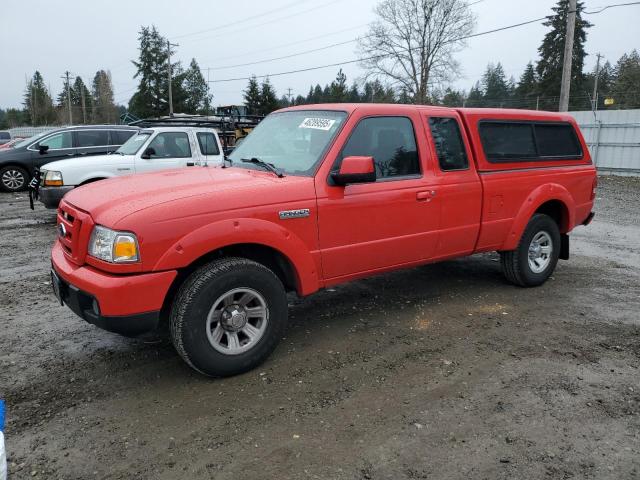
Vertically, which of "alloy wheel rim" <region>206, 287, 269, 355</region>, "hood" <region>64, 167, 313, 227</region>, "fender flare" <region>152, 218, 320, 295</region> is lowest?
"alloy wheel rim" <region>206, 287, 269, 355</region>

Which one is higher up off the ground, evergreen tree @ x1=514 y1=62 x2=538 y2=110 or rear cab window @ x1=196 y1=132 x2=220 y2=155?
evergreen tree @ x1=514 y1=62 x2=538 y2=110

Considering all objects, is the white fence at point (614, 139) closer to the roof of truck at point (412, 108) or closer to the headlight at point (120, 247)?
the roof of truck at point (412, 108)

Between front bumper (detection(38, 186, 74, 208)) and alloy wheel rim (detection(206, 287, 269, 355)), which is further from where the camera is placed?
front bumper (detection(38, 186, 74, 208))

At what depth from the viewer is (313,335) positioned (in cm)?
437

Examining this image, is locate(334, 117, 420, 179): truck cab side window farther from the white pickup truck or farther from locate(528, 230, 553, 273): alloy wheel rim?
the white pickup truck

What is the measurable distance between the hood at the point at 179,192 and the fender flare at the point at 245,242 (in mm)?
147

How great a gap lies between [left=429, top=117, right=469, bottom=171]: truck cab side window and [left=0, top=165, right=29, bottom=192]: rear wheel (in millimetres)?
13610

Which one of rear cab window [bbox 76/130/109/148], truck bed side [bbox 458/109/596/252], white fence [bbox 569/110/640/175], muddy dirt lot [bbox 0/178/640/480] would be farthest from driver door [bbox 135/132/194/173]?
white fence [bbox 569/110/640/175]

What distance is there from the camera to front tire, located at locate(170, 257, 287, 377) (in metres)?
3.29

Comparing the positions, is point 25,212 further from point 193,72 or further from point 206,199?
point 193,72

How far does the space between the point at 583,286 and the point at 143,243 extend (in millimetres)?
4986

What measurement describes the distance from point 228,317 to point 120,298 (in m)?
0.75

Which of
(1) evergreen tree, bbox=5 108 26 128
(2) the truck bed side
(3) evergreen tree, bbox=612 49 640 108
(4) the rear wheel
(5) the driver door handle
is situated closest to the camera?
(5) the driver door handle

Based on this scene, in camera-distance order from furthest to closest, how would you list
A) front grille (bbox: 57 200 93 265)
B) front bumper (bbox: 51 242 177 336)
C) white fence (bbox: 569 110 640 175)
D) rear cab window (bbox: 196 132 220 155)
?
white fence (bbox: 569 110 640 175)
rear cab window (bbox: 196 132 220 155)
front grille (bbox: 57 200 93 265)
front bumper (bbox: 51 242 177 336)
